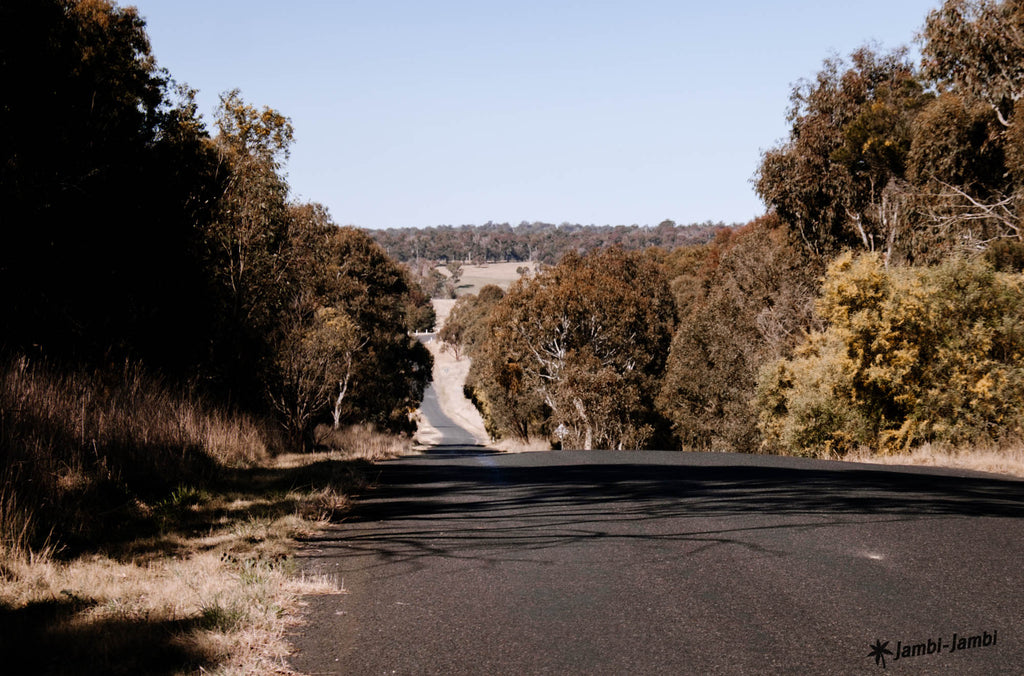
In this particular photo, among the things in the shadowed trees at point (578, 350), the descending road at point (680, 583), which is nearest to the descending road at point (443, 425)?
the shadowed trees at point (578, 350)

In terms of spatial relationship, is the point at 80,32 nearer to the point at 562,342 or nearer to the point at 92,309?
the point at 92,309

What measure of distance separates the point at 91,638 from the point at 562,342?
4364 centimetres

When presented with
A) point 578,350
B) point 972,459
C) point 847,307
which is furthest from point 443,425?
point 972,459

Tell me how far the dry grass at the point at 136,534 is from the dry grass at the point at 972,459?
9.97 metres

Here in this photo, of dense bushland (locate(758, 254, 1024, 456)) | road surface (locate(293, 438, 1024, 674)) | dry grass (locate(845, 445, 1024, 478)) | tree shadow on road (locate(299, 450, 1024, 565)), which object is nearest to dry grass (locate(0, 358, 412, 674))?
Answer: road surface (locate(293, 438, 1024, 674))

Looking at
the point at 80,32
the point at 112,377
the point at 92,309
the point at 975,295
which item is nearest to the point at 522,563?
the point at 112,377

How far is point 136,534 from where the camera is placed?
7113 millimetres

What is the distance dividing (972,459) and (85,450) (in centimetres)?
1395

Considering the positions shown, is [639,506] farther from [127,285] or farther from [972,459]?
[127,285]

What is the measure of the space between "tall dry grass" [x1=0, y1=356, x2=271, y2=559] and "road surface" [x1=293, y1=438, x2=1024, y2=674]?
2.03 meters

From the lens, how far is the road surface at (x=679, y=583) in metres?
4.10

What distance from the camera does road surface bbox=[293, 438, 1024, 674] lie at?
4.10 m

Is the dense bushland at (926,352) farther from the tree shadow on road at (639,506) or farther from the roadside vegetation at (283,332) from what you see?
the tree shadow on road at (639,506)

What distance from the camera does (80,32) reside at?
61.4 feet
